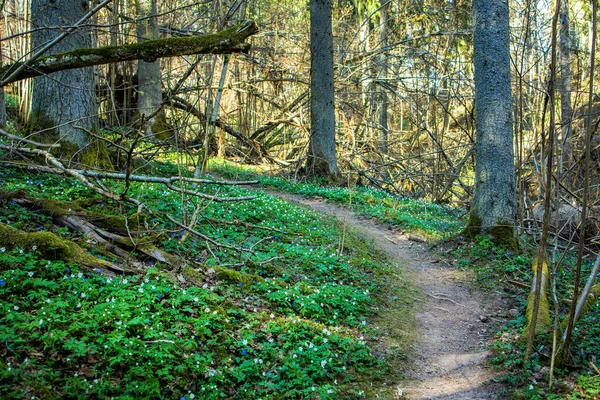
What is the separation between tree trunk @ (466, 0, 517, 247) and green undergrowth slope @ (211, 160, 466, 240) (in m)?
1.47

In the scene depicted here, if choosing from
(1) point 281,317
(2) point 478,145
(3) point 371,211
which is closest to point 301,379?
(1) point 281,317

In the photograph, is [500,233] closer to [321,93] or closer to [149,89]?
[321,93]

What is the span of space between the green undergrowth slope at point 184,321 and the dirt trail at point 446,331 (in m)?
0.33

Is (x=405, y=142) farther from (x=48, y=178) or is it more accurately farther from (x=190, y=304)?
(x=190, y=304)

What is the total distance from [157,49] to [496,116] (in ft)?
22.7

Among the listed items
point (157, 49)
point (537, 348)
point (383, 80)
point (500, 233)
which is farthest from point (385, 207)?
point (157, 49)

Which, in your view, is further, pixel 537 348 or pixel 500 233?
pixel 500 233

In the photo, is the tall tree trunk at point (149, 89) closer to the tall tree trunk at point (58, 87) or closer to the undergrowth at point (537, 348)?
the tall tree trunk at point (58, 87)

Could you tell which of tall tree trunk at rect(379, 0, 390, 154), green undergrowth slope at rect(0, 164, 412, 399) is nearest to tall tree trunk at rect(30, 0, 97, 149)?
green undergrowth slope at rect(0, 164, 412, 399)

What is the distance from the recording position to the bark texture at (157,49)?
5172mm

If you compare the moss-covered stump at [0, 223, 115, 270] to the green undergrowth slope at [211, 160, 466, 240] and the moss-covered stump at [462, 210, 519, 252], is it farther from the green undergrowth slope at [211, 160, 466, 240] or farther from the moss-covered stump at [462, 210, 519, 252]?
the moss-covered stump at [462, 210, 519, 252]

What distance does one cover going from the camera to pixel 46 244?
516cm

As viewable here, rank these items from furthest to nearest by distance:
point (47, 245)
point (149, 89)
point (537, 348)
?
point (149, 89) → point (537, 348) → point (47, 245)

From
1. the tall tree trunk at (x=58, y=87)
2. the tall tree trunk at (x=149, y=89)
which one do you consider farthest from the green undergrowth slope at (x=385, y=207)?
the tall tree trunk at (x=58, y=87)
